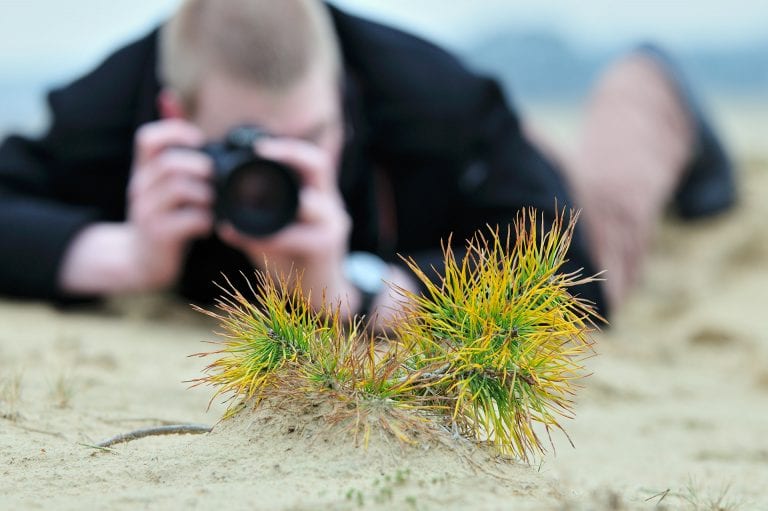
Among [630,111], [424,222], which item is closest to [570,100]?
[630,111]

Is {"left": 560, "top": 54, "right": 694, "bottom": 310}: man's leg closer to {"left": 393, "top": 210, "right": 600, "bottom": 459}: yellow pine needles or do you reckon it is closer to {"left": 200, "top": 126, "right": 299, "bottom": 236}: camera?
{"left": 200, "top": 126, "right": 299, "bottom": 236}: camera

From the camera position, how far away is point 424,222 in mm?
3398

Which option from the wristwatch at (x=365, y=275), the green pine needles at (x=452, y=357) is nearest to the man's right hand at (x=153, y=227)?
the wristwatch at (x=365, y=275)

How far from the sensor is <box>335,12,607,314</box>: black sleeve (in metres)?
3.27

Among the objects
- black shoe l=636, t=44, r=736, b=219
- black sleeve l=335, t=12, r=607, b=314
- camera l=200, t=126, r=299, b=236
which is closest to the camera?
camera l=200, t=126, r=299, b=236

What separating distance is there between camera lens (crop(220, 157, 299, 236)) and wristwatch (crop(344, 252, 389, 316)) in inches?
13.3

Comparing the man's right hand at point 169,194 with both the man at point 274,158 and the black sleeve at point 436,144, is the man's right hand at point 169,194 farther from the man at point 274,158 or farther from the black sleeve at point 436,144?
the black sleeve at point 436,144

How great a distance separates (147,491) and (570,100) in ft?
74.2

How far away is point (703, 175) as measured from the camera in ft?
15.1

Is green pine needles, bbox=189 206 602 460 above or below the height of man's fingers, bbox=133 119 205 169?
below

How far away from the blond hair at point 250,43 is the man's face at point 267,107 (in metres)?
0.03

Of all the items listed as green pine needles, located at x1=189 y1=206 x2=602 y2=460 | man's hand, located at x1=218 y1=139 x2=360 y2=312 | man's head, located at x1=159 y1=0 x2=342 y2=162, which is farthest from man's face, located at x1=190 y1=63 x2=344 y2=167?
green pine needles, located at x1=189 y1=206 x2=602 y2=460

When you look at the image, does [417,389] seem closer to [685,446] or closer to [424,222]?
[685,446]

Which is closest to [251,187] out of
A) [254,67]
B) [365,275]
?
[254,67]
